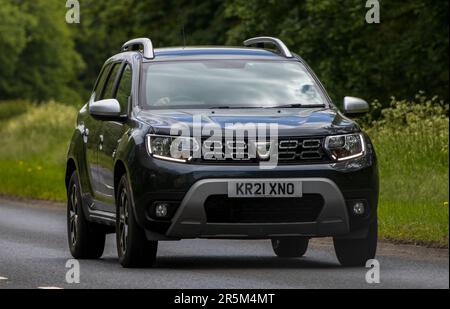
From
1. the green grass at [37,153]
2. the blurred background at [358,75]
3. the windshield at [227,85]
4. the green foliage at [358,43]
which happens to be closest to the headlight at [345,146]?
the windshield at [227,85]

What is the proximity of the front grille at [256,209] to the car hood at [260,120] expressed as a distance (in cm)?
54

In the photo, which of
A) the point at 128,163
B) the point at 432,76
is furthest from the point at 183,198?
the point at 432,76

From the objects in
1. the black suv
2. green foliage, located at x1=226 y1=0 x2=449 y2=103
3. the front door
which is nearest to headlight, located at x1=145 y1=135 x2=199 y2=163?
the black suv

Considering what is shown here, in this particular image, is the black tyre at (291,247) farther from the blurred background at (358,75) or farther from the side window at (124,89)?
the side window at (124,89)

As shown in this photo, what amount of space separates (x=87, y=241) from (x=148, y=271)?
2020mm

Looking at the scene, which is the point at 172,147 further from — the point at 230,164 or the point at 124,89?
the point at 124,89

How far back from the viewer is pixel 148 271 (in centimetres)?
1302

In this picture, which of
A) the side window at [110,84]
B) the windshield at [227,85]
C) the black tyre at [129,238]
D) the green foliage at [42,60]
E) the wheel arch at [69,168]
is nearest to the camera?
the black tyre at [129,238]

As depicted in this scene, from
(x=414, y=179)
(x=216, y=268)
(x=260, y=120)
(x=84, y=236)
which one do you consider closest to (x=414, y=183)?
(x=414, y=179)

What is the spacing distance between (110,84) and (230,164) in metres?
Result: 3.00

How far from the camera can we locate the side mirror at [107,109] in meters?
13.6

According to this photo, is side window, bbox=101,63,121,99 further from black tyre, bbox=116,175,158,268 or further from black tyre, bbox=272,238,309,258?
black tyre, bbox=272,238,309,258

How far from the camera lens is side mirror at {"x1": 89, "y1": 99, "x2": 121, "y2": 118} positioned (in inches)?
535

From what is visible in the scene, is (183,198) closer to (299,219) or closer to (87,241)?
(299,219)
